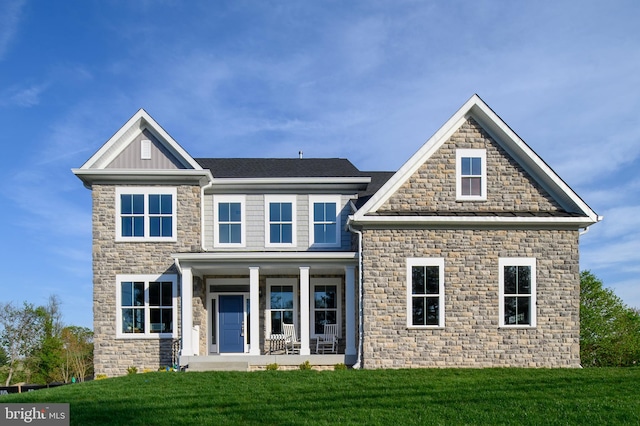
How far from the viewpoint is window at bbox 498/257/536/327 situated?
1661 centimetres

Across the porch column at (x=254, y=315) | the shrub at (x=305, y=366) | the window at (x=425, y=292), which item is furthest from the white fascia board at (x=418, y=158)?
the shrub at (x=305, y=366)

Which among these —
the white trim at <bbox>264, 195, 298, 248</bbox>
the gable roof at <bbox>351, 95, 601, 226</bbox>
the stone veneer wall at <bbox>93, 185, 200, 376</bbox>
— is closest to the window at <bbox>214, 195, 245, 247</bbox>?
the white trim at <bbox>264, 195, 298, 248</bbox>

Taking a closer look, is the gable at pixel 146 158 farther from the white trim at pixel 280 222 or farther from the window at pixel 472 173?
the window at pixel 472 173

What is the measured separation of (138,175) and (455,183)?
368 inches

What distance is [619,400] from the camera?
11.6m

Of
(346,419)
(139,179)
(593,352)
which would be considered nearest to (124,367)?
(139,179)

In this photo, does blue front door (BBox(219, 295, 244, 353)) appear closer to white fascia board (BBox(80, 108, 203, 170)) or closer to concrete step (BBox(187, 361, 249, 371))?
concrete step (BBox(187, 361, 249, 371))

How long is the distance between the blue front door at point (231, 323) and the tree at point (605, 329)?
79.2ft

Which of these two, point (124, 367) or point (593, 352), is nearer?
point (124, 367)

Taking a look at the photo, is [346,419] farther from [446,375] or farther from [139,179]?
[139,179]

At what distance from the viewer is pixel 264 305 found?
66.1 feet

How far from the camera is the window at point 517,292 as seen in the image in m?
16.6

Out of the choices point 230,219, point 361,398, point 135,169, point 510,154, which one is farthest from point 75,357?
point 361,398

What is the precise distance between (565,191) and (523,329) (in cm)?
392
